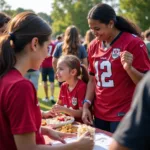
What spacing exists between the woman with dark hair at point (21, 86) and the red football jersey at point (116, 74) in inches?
38.4

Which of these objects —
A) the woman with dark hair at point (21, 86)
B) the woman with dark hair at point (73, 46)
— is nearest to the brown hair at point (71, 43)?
the woman with dark hair at point (73, 46)

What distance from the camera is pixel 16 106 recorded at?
143 centimetres

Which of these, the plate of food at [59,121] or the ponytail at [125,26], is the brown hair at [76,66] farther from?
the ponytail at [125,26]

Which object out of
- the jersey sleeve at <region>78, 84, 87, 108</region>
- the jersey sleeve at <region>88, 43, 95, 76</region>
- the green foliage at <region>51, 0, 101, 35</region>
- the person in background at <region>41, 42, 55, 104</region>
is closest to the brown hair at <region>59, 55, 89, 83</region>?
the jersey sleeve at <region>78, 84, 87, 108</region>

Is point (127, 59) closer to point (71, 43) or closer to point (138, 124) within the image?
point (138, 124)

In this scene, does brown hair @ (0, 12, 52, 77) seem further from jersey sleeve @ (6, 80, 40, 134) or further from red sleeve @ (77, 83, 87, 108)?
red sleeve @ (77, 83, 87, 108)

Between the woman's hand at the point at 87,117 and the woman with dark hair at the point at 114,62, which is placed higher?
the woman with dark hair at the point at 114,62

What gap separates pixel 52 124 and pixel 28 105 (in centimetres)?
123

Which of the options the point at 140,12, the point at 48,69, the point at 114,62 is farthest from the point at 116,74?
the point at 140,12

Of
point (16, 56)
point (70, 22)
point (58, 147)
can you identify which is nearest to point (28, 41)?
point (16, 56)

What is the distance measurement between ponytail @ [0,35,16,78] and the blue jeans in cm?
140

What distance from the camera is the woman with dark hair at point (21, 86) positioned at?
4.74 ft

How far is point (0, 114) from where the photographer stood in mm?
1505

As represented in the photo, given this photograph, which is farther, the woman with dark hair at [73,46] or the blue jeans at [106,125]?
the woman with dark hair at [73,46]
